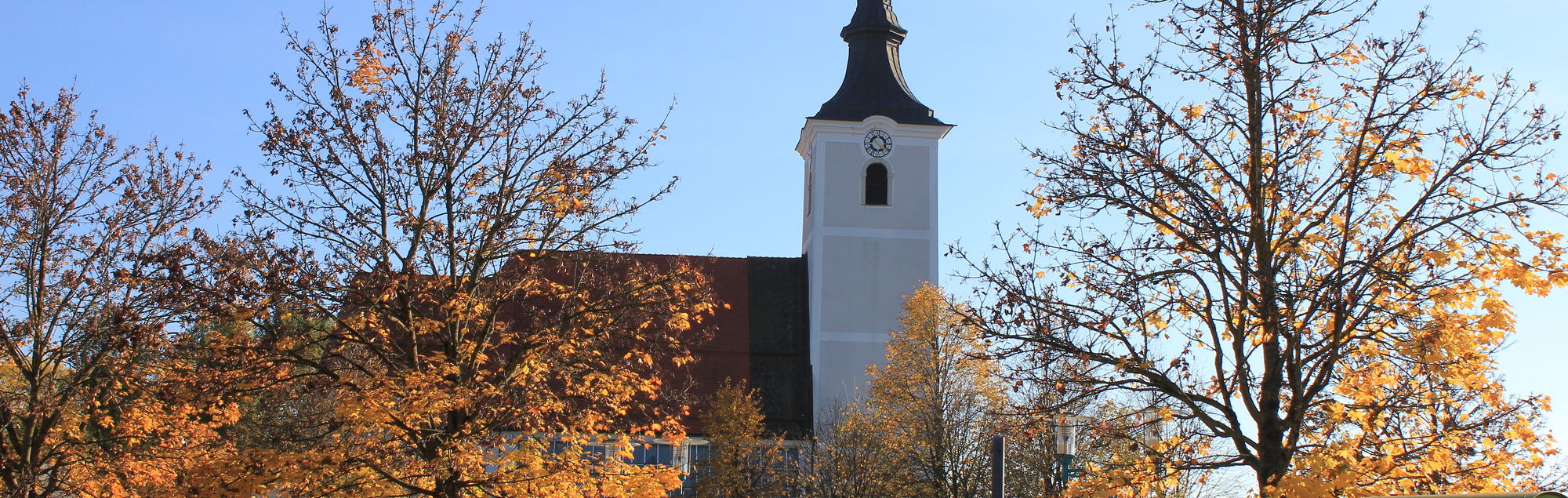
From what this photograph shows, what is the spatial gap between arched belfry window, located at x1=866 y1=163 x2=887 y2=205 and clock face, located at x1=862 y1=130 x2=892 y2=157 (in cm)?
39

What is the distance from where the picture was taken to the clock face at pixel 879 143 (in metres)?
40.0

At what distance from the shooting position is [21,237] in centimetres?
1728

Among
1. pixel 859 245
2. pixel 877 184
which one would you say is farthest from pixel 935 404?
pixel 877 184

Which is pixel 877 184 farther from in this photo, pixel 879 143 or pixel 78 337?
pixel 78 337

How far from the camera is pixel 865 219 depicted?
39281mm

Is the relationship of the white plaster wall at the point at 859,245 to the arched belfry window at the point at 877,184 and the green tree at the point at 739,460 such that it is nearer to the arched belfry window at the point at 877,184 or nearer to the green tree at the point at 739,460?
the arched belfry window at the point at 877,184

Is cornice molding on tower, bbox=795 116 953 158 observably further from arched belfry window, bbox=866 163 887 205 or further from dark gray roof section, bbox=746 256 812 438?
dark gray roof section, bbox=746 256 812 438

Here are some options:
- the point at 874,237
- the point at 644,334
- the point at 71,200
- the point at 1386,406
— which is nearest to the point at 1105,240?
the point at 1386,406

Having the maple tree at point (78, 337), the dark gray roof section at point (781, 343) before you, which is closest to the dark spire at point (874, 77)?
the dark gray roof section at point (781, 343)

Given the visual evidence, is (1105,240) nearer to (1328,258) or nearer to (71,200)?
(1328,258)

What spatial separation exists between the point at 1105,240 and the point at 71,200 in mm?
13461

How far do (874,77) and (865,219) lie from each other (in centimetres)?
472

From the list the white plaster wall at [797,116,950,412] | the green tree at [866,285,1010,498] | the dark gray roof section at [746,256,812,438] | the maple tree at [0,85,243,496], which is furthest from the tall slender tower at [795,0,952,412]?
the maple tree at [0,85,243,496]

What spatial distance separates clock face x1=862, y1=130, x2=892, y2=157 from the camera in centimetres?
3997
